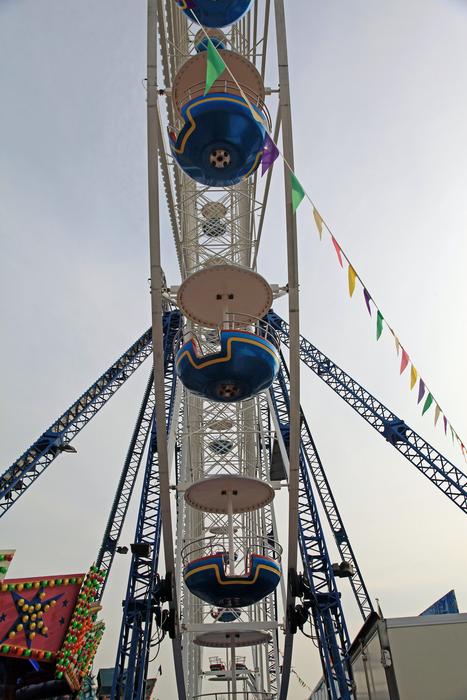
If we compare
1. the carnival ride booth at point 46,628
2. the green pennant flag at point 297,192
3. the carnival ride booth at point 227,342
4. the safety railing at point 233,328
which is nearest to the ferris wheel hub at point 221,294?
the carnival ride booth at point 227,342

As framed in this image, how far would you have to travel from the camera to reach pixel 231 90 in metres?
11.1

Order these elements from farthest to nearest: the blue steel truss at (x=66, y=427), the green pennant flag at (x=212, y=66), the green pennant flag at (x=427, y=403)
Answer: the blue steel truss at (x=66, y=427)
the green pennant flag at (x=427, y=403)
the green pennant flag at (x=212, y=66)

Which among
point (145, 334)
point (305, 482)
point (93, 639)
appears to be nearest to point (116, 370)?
point (145, 334)

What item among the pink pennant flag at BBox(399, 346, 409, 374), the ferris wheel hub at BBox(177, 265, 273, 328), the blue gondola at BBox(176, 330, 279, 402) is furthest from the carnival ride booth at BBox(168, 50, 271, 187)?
the pink pennant flag at BBox(399, 346, 409, 374)

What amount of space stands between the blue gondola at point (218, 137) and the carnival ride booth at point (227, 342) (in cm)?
200

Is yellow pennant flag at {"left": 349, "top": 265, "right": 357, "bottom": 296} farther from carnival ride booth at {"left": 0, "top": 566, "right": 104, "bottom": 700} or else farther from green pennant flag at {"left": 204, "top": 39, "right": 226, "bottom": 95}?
carnival ride booth at {"left": 0, "top": 566, "right": 104, "bottom": 700}

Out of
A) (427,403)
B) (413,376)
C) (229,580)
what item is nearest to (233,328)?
(413,376)

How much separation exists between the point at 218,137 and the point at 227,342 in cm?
338

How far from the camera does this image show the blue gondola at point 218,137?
9531 millimetres

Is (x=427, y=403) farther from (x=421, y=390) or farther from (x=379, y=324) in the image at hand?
(x=379, y=324)

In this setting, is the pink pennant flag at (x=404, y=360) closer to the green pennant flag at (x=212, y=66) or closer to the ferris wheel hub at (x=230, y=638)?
the green pennant flag at (x=212, y=66)

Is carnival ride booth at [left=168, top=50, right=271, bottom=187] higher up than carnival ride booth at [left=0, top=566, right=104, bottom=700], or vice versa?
carnival ride booth at [left=168, top=50, right=271, bottom=187]

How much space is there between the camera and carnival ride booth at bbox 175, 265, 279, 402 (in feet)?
32.2

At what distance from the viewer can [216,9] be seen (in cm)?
1191
